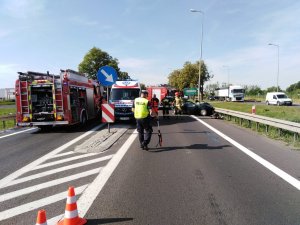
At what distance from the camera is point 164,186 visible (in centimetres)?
602

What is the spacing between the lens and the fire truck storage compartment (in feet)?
49.8

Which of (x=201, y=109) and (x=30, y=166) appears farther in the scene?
(x=201, y=109)

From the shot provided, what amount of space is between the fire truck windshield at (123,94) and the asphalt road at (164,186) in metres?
9.48

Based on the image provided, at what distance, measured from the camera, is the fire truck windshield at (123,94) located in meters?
19.5

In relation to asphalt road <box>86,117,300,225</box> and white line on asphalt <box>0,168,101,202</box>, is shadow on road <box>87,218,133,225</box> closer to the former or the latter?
asphalt road <box>86,117,300,225</box>

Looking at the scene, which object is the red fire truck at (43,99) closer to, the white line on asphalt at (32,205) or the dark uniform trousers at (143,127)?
the dark uniform trousers at (143,127)

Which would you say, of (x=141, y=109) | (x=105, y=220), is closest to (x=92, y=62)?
(x=141, y=109)

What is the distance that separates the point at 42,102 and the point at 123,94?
5441mm

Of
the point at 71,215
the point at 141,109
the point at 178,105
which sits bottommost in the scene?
the point at 71,215

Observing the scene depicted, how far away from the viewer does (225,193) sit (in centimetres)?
561

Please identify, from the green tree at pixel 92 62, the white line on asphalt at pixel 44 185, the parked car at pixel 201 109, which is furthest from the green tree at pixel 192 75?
the white line on asphalt at pixel 44 185

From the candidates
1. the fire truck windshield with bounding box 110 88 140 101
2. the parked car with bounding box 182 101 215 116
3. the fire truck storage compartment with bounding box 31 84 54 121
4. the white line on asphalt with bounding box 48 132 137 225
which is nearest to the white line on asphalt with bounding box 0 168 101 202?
the white line on asphalt with bounding box 48 132 137 225

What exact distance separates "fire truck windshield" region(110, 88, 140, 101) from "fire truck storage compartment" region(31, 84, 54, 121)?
4.88 meters

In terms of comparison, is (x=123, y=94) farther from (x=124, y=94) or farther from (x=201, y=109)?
(x=201, y=109)
